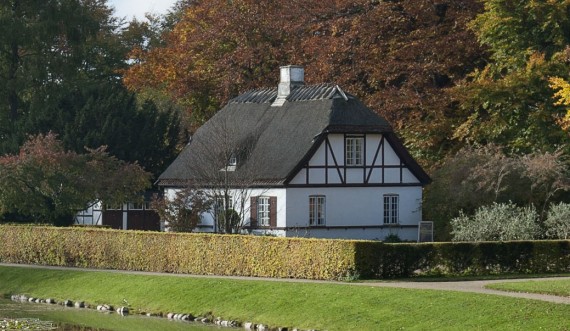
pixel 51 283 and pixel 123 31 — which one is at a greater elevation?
pixel 123 31

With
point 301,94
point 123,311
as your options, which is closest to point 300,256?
point 123,311

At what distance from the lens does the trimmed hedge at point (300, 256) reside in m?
40.6

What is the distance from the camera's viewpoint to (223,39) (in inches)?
2837

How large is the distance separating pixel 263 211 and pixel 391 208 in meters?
5.98

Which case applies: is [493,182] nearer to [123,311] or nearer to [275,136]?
[275,136]

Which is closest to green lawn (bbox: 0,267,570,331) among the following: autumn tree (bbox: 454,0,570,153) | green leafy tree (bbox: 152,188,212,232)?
green leafy tree (bbox: 152,188,212,232)

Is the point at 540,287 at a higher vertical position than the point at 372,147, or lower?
lower

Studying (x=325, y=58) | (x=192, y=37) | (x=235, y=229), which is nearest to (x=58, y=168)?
(x=235, y=229)

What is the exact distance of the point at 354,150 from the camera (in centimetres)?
5712

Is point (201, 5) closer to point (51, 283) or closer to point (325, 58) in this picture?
point (325, 58)

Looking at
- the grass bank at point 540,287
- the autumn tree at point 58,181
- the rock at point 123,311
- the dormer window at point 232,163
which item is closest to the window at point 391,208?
the dormer window at point 232,163

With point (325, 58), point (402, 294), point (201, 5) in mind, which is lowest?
point (402, 294)

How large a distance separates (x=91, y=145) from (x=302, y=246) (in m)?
27.6

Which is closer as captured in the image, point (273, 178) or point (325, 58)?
point (273, 178)
